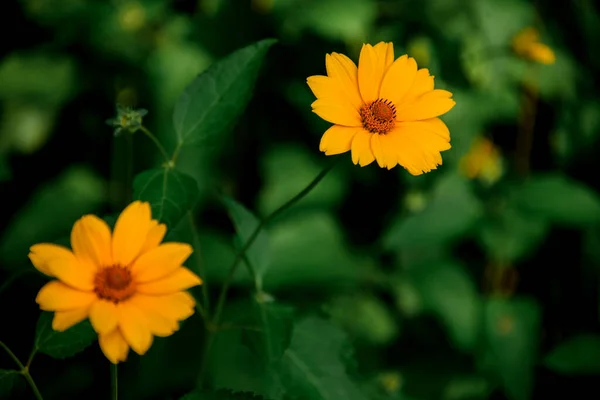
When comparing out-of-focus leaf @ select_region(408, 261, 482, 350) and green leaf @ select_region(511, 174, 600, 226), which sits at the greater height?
green leaf @ select_region(511, 174, 600, 226)

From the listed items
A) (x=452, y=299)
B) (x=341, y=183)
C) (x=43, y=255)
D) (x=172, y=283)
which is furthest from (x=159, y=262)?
(x=452, y=299)

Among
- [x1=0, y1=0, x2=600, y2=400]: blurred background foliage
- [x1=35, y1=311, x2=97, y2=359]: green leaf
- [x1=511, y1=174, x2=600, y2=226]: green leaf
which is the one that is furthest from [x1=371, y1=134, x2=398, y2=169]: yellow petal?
[x1=511, y1=174, x2=600, y2=226]: green leaf

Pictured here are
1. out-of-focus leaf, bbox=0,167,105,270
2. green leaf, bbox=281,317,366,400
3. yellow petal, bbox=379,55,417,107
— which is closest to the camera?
yellow petal, bbox=379,55,417,107

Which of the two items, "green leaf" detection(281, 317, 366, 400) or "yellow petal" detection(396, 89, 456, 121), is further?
"green leaf" detection(281, 317, 366, 400)

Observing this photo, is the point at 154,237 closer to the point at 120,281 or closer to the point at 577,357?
the point at 120,281

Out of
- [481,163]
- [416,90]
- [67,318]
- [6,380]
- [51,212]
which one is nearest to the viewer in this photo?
[67,318]

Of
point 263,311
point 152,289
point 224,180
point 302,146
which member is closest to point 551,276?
point 302,146

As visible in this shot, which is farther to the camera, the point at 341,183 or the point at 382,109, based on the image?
the point at 341,183

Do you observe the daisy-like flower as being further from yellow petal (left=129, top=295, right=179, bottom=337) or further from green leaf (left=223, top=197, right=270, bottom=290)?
green leaf (left=223, top=197, right=270, bottom=290)
